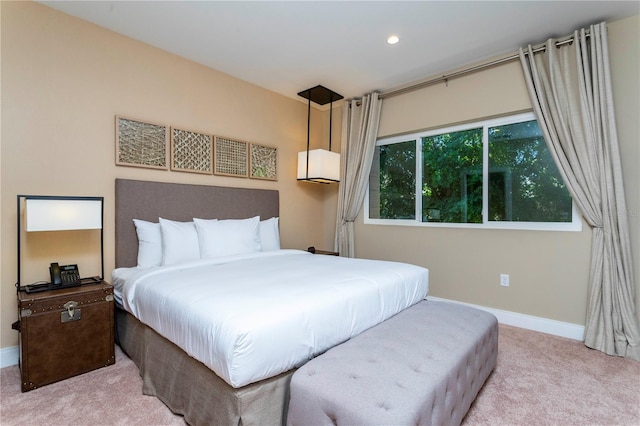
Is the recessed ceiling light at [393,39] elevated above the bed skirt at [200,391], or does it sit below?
above

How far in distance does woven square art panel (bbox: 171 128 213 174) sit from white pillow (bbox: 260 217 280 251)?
2.74 feet

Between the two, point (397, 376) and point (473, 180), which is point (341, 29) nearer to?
point (473, 180)

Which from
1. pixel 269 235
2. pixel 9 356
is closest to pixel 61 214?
pixel 9 356

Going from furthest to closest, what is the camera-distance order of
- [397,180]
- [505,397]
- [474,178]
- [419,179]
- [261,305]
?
[397,180], [419,179], [474,178], [505,397], [261,305]

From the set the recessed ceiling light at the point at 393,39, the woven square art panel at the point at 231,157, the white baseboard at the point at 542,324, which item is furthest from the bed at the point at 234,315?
the recessed ceiling light at the point at 393,39

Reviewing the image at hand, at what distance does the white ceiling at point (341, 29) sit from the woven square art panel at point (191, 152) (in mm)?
788

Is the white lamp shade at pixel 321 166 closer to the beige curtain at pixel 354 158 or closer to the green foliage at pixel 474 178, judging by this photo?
the beige curtain at pixel 354 158

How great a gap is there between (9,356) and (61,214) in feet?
3.60

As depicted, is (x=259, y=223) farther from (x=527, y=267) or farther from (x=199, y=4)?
(x=527, y=267)

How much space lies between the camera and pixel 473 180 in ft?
11.2

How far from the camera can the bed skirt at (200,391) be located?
53.2 inches

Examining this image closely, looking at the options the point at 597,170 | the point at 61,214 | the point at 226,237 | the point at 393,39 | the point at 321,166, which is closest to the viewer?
Result: the point at 61,214

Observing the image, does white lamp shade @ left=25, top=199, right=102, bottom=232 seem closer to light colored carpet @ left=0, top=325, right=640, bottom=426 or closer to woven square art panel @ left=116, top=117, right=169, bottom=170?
woven square art panel @ left=116, top=117, right=169, bottom=170

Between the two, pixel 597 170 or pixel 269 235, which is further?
pixel 269 235
